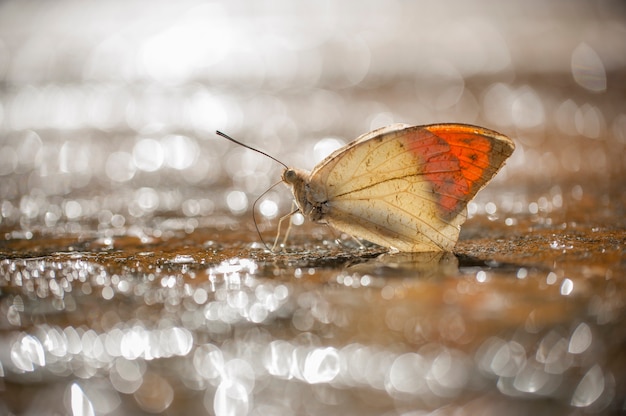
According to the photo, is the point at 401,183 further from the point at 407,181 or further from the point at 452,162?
the point at 452,162

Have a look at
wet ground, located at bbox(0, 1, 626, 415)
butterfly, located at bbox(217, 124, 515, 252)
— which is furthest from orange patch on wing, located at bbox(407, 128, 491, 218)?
wet ground, located at bbox(0, 1, 626, 415)

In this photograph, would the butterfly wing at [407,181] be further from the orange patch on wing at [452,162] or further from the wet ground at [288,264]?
the wet ground at [288,264]

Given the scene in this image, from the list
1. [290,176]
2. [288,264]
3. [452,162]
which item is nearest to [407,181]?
[452,162]

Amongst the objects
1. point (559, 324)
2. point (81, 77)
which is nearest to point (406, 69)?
point (81, 77)

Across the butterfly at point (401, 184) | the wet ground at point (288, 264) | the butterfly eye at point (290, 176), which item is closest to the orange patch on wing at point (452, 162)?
the butterfly at point (401, 184)

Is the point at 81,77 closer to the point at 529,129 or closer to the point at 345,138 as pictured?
the point at 345,138

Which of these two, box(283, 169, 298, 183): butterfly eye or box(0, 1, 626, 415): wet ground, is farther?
box(283, 169, 298, 183): butterfly eye

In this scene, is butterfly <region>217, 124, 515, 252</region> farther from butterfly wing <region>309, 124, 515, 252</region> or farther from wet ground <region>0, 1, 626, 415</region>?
wet ground <region>0, 1, 626, 415</region>
